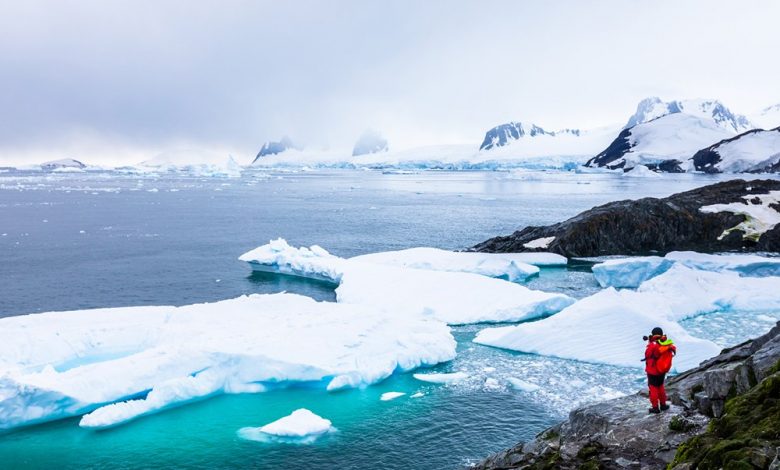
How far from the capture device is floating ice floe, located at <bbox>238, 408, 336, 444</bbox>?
51.7 feet

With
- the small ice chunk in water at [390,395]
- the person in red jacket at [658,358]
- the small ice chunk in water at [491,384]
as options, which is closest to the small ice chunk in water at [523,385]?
the small ice chunk in water at [491,384]

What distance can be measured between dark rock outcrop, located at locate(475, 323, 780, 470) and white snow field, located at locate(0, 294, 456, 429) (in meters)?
8.01


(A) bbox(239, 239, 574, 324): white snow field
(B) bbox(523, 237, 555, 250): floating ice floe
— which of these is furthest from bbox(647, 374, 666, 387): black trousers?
(B) bbox(523, 237, 555, 250): floating ice floe

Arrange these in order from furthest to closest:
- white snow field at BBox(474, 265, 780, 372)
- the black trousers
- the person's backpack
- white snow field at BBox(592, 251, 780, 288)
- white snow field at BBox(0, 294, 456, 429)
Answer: white snow field at BBox(592, 251, 780, 288) < white snow field at BBox(474, 265, 780, 372) < white snow field at BBox(0, 294, 456, 429) < the black trousers < the person's backpack

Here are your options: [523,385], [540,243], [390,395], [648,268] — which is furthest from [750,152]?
[390,395]

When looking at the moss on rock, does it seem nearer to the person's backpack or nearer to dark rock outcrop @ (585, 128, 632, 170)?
the person's backpack

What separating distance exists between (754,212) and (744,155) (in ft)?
391

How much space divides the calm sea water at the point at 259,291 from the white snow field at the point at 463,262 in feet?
6.77

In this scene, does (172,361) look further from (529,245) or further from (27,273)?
(529,245)

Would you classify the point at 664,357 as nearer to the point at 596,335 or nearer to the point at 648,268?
the point at 596,335

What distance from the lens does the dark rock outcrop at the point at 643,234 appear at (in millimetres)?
43875

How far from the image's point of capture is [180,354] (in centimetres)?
1886

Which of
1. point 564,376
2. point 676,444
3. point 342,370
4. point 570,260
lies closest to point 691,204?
point 570,260

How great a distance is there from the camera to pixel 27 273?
36312 millimetres
